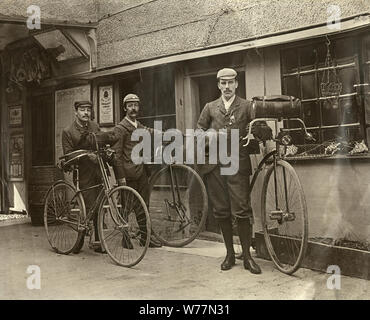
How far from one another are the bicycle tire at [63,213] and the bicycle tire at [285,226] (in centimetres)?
199

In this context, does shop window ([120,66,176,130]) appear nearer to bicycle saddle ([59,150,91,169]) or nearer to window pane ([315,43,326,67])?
bicycle saddle ([59,150,91,169])

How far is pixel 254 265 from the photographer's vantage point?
13.5ft

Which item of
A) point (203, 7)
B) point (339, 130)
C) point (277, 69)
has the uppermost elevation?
point (203, 7)

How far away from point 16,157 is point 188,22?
456 cm

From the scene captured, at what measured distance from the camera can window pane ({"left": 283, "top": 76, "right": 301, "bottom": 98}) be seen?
16.0ft

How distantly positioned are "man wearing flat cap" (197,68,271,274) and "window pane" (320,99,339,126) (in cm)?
90

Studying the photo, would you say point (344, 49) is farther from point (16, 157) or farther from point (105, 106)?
point (16, 157)

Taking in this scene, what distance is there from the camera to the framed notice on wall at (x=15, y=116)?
829cm

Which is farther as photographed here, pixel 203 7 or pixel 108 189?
pixel 203 7

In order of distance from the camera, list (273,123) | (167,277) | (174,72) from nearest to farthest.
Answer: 1. (167,277)
2. (273,123)
3. (174,72)
